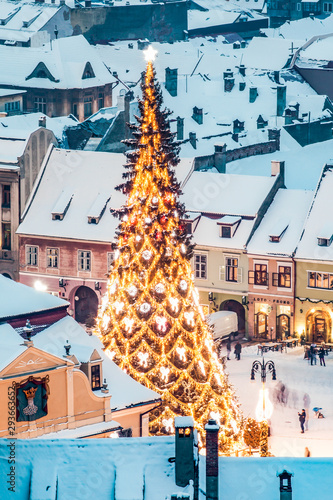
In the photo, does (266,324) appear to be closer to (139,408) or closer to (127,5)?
(139,408)

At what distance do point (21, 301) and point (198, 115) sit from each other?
56.7 meters

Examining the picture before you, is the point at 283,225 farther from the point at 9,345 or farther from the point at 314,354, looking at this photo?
the point at 9,345

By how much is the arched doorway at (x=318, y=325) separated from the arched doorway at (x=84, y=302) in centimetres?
1144

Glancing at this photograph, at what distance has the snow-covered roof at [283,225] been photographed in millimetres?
76375

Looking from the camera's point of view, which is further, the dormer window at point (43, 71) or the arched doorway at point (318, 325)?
the dormer window at point (43, 71)

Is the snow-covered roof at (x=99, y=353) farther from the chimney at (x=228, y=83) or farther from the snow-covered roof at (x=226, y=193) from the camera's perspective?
the chimney at (x=228, y=83)

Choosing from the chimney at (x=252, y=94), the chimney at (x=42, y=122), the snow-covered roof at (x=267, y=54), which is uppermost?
the snow-covered roof at (x=267, y=54)

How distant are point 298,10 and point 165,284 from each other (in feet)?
434

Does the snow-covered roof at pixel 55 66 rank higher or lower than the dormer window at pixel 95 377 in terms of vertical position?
higher

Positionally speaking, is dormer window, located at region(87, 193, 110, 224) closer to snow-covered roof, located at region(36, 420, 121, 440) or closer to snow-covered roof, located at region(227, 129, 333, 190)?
snow-covered roof, located at region(227, 129, 333, 190)

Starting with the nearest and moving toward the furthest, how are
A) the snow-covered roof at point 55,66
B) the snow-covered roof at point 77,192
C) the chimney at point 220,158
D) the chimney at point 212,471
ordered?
the chimney at point 212,471 < the snow-covered roof at point 77,192 < the chimney at point 220,158 < the snow-covered roof at point 55,66

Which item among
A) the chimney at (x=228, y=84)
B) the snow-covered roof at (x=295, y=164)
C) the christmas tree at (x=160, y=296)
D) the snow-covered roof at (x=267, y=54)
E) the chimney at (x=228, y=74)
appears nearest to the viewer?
the christmas tree at (x=160, y=296)

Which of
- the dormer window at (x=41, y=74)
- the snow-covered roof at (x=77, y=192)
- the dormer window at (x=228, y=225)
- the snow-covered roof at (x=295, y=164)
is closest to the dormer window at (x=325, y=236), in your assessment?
the dormer window at (x=228, y=225)

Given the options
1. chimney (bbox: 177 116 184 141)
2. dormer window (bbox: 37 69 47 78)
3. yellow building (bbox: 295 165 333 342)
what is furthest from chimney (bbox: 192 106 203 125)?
yellow building (bbox: 295 165 333 342)
